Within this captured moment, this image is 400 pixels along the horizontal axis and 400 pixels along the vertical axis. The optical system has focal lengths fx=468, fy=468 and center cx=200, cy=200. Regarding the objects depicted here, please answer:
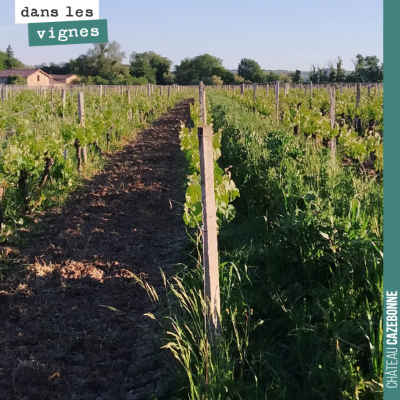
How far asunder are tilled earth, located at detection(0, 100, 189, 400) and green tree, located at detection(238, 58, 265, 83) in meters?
89.0

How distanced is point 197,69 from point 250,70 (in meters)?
12.3

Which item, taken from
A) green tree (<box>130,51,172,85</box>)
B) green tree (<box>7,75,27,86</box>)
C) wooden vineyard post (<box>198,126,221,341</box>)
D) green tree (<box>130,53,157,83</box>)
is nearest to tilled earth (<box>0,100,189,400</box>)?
wooden vineyard post (<box>198,126,221,341</box>)

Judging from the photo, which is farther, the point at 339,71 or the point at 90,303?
the point at 339,71

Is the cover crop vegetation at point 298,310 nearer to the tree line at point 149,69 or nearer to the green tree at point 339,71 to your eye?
the green tree at point 339,71

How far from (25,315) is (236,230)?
2556 millimetres

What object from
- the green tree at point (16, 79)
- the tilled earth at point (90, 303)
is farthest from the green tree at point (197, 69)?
the tilled earth at point (90, 303)

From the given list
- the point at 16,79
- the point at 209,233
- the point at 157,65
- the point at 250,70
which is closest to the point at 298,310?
the point at 209,233

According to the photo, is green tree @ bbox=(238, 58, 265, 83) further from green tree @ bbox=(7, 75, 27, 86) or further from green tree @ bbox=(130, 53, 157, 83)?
green tree @ bbox=(7, 75, 27, 86)

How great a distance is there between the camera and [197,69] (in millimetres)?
97188

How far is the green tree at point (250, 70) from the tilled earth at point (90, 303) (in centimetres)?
8896

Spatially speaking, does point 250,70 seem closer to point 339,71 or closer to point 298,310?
point 339,71

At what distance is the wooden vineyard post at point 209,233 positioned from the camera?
9.56 feet

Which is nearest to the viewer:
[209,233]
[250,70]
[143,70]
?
[209,233]

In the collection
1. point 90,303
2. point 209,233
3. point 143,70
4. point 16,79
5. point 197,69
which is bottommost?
point 90,303
